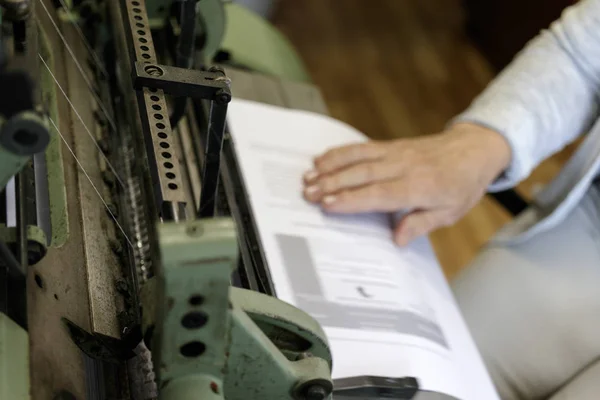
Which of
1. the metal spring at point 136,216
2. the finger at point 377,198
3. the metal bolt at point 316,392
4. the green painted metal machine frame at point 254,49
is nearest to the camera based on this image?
the metal bolt at point 316,392

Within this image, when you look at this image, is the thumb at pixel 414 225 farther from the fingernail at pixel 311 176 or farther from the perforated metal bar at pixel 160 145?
the perforated metal bar at pixel 160 145

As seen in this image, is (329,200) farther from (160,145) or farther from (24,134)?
(24,134)

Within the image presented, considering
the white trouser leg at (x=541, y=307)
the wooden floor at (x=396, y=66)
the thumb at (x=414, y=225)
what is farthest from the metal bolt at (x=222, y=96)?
the wooden floor at (x=396, y=66)

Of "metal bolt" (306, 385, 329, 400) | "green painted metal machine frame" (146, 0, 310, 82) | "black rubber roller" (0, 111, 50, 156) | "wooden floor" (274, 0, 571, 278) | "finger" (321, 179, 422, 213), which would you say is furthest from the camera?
"wooden floor" (274, 0, 571, 278)

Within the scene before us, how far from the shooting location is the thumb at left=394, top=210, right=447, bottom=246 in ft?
2.78

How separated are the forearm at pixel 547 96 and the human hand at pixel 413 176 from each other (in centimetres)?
2

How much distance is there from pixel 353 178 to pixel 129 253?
325 millimetres

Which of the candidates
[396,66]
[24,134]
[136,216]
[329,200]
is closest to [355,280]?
[329,200]

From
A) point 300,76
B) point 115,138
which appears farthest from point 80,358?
point 300,76

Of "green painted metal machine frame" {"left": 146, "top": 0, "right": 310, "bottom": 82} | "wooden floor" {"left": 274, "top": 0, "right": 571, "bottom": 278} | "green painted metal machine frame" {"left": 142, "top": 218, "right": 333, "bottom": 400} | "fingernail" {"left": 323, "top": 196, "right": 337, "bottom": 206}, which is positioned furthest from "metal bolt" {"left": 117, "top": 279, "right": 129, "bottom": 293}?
"wooden floor" {"left": 274, "top": 0, "right": 571, "bottom": 278}

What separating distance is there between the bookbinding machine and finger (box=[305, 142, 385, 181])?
156 mm

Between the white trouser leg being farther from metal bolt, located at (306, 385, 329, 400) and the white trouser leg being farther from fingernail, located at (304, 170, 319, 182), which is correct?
metal bolt, located at (306, 385, 329, 400)

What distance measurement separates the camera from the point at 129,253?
623 mm

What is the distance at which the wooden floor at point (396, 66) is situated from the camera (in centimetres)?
206
